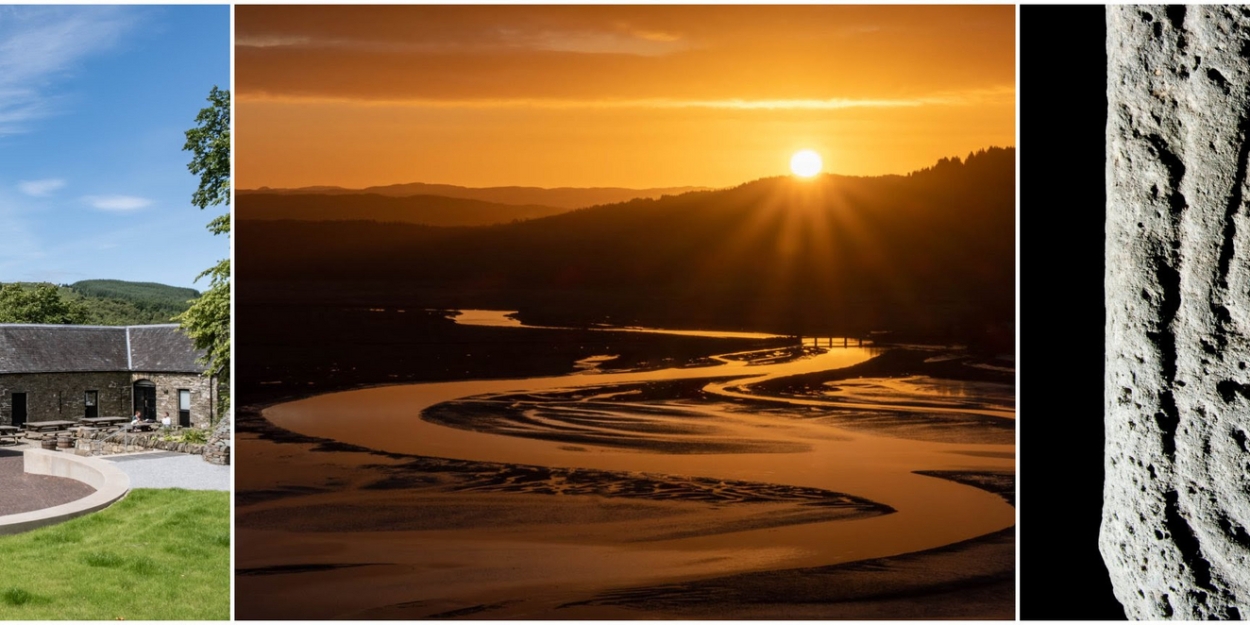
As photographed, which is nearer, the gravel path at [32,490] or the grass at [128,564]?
the grass at [128,564]

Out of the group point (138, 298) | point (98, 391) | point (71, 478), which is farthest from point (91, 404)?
point (138, 298)

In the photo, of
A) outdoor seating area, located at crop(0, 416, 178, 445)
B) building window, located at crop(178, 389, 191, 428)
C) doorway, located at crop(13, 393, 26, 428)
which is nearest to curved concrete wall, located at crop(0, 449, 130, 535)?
outdoor seating area, located at crop(0, 416, 178, 445)

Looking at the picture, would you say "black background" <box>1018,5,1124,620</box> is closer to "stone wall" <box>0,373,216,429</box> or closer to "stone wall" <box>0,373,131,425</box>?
"stone wall" <box>0,373,216,429</box>

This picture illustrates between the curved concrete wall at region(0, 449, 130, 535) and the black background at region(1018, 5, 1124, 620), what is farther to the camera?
the curved concrete wall at region(0, 449, 130, 535)

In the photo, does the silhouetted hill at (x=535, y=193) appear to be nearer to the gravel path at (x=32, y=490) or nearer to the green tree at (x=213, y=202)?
the green tree at (x=213, y=202)

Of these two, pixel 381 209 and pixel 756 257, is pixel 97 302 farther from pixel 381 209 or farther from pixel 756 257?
pixel 756 257

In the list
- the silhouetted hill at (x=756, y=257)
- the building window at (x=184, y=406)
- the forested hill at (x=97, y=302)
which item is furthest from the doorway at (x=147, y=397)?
the silhouetted hill at (x=756, y=257)
